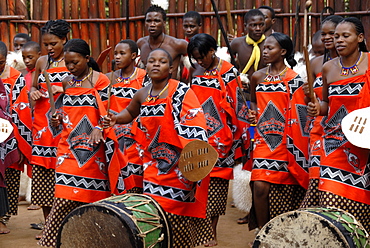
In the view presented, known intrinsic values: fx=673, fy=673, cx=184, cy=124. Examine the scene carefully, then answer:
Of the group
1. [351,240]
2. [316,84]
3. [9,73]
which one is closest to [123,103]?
A: [9,73]

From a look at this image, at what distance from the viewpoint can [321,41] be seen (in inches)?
275

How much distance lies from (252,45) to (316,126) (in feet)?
8.78

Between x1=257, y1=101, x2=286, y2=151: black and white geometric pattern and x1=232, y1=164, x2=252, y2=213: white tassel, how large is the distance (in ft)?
6.95

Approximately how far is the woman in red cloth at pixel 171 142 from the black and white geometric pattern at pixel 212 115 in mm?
1271

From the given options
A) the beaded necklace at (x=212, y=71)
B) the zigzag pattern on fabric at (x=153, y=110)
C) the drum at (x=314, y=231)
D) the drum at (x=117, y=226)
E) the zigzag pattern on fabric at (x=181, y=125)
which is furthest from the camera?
the beaded necklace at (x=212, y=71)

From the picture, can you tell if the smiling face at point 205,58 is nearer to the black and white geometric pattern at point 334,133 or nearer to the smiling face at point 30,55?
the black and white geometric pattern at point 334,133

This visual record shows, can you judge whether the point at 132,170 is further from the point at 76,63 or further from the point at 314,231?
the point at 314,231

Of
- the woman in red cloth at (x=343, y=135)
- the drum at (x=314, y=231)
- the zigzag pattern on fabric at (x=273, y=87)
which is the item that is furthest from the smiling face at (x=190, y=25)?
the drum at (x=314, y=231)

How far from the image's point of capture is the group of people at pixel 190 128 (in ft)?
17.8

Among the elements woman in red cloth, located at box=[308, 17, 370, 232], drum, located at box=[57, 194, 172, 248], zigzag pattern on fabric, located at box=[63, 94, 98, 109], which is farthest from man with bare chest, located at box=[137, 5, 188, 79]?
drum, located at box=[57, 194, 172, 248]

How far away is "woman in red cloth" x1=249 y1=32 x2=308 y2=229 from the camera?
20.9 ft

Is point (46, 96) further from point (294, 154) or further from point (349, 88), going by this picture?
point (349, 88)

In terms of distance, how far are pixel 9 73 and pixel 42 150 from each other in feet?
3.80

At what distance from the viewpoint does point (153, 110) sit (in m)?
5.74
